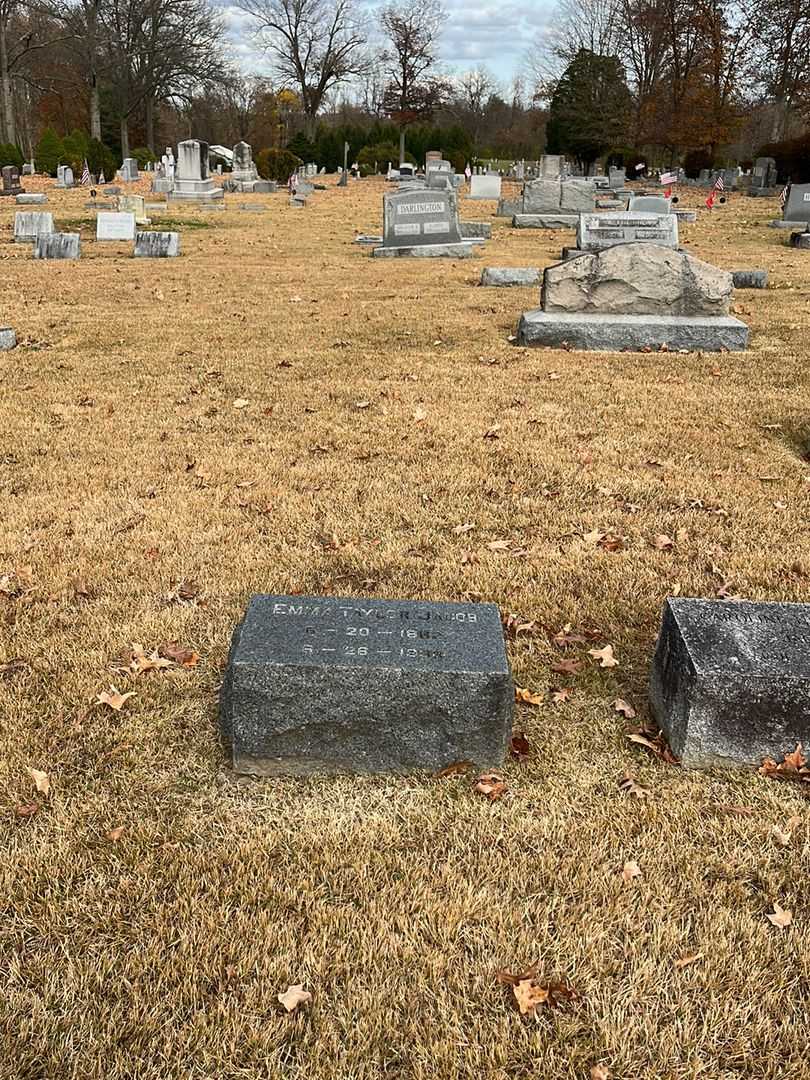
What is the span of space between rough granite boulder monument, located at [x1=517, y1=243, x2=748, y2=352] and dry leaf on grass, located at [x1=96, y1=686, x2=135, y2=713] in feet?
22.7

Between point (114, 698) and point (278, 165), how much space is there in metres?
42.7

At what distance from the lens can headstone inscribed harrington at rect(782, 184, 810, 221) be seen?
2150 cm

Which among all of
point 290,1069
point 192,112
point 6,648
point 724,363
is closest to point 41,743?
point 6,648

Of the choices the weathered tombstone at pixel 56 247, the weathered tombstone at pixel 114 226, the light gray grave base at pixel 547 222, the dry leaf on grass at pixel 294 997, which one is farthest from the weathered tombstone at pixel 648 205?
the dry leaf on grass at pixel 294 997

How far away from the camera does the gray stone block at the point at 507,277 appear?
1316 centimetres

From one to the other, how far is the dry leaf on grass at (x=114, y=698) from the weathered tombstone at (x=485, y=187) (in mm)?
34142

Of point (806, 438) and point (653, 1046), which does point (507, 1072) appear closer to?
point (653, 1046)

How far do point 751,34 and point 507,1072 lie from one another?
164 ft

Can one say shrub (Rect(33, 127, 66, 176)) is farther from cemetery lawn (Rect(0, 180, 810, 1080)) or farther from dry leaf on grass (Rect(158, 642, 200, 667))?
dry leaf on grass (Rect(158, 642, 200, 667))

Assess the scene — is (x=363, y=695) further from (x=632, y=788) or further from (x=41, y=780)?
(x=41, y=780)

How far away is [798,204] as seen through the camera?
2172 cm

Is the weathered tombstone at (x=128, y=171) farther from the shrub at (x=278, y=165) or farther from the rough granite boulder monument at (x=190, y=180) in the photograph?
the rough granite boulder monument at (x=190, y=180)

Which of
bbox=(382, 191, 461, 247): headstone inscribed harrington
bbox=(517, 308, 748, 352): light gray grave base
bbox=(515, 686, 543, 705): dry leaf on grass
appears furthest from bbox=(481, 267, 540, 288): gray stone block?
bbox=(515, 686, 543, 705): dry leaf on grass

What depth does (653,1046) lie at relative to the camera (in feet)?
6.50
